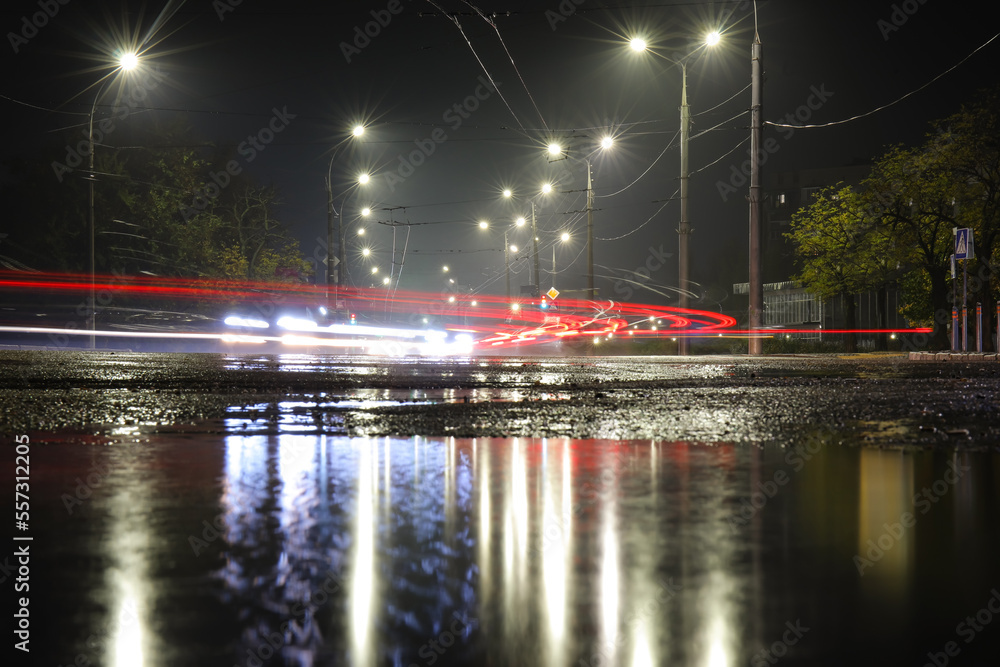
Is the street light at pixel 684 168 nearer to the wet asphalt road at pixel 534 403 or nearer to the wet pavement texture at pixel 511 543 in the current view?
the wet asphalt road at pixel 534 403

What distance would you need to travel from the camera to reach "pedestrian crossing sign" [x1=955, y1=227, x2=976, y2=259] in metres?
24.1

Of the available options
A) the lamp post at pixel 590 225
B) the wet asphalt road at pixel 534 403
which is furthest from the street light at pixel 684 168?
A: the wet asphalt road at pixel 534 403

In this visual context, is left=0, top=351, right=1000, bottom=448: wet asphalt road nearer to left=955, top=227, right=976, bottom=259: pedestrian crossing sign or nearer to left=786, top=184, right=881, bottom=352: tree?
left=955, top=227, right=976, bottom=259: pedestrian crossing sign

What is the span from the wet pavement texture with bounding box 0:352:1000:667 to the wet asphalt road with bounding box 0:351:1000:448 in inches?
4.2

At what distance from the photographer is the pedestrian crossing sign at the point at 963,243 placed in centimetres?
2414

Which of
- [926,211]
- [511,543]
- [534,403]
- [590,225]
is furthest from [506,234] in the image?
[511,543]

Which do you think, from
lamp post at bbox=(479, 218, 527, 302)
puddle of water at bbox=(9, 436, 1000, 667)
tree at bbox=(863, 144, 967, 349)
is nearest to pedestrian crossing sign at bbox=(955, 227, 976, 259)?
tree at bbox=(863, 144, 967, 349)

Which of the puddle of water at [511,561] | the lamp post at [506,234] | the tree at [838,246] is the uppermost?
the lamp post at [506,234]

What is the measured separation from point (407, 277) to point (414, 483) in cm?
15512

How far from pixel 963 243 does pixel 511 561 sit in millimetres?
24911

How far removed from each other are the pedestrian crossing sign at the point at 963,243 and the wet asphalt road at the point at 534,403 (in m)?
9.70

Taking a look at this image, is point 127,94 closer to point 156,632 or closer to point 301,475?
point 301,475

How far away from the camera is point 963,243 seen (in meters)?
24.3

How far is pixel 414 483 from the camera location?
455 centimetres
